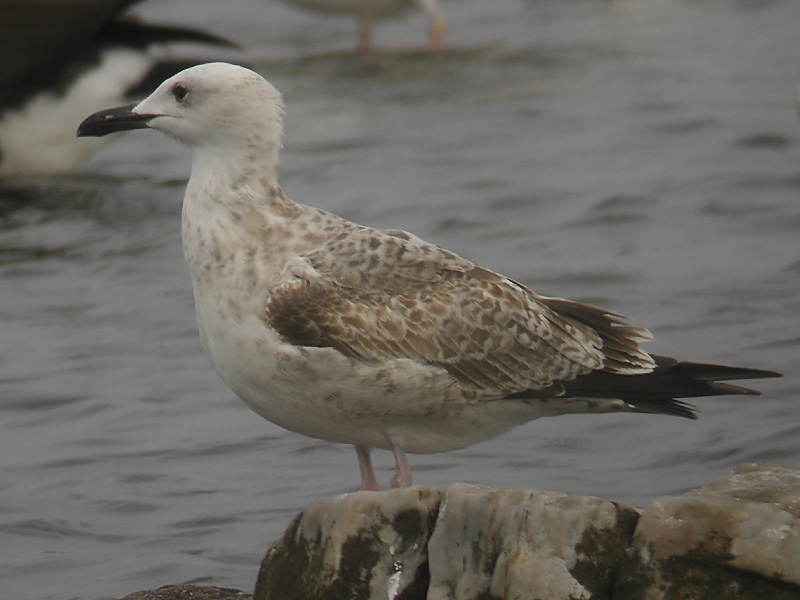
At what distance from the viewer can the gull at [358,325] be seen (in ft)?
18.9

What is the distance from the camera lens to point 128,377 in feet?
30.2

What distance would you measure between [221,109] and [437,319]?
1262mm

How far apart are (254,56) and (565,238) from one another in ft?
25.1

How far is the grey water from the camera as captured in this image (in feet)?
24.3

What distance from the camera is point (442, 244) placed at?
11.4 meters

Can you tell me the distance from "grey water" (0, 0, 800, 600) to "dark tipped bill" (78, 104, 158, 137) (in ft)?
6.29

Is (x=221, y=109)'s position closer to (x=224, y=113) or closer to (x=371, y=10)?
(x=224, y=113)

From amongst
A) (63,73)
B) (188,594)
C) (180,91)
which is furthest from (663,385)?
(63,73)

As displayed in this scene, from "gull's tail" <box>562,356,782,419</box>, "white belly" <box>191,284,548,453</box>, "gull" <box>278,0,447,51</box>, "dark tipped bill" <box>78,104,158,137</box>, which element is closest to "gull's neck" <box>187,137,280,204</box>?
"dark tipped bill" <box>78,104,158,137</box>

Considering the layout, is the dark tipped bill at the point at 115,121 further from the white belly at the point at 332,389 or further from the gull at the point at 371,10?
the gull at the point at 371,10

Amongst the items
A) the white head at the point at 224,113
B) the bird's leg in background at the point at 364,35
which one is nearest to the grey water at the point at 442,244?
the bird's leg in background at the point at 364,35

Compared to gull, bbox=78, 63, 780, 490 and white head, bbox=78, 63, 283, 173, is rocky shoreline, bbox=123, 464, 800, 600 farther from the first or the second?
white head, bbox=78, 63, 283, 173

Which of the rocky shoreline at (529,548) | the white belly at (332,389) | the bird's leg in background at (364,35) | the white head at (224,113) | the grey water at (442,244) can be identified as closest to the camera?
the rocky shoreline at (529,548)

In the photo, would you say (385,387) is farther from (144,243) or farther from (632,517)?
(144,243)
